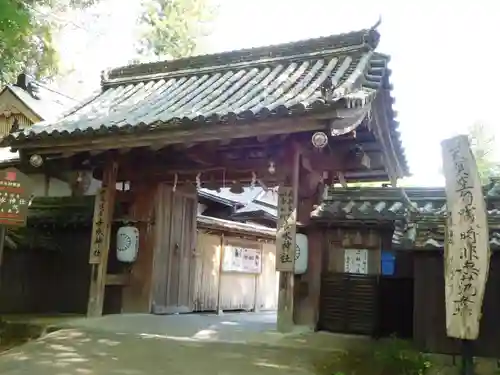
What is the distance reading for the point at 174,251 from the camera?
11992mm

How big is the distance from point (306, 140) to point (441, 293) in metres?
3.24

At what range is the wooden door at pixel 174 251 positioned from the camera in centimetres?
1135

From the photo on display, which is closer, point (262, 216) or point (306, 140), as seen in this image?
point (306, 140)

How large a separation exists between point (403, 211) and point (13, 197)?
699 cm

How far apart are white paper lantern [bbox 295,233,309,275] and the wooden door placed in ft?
10.5

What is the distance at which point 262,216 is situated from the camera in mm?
19094

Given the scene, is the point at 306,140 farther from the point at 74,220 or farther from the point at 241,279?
the point at 241,279

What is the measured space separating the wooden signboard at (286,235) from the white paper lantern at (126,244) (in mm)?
3474

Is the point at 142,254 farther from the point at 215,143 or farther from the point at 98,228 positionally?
the point at 215,143

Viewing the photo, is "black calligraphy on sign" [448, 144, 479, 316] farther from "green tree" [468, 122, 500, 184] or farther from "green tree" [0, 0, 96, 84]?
"green tree" [468, 122, 500, 184]

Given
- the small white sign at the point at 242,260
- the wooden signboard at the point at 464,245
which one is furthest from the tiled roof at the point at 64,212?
the wooden signboard at the point at 464,245

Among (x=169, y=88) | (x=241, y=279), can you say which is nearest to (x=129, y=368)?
(x=169, y=88)

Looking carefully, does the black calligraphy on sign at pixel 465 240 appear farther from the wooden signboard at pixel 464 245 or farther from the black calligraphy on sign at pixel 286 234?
the black calligraphy on sign at pixel 286 234

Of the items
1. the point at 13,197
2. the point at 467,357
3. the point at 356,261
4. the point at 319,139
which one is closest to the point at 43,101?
the point at 13,197
